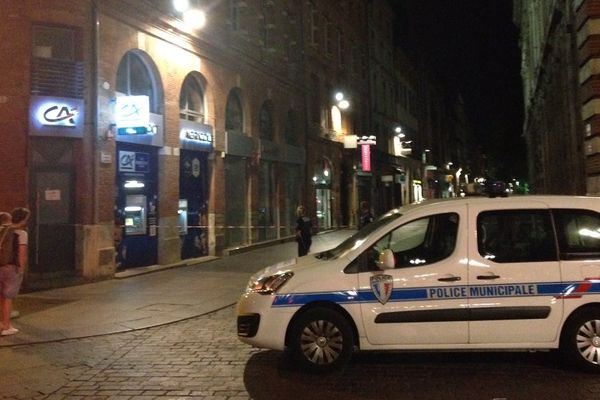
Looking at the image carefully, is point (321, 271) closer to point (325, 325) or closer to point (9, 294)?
point (325, 325)

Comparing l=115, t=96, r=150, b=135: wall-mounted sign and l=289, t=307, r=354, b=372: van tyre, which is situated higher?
l=115, t=96, r=150, b=135: wall-mounted sign

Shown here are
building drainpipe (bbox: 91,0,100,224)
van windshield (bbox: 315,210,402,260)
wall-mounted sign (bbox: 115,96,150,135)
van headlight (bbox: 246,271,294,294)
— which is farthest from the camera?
wall-mounted sign (bbox: 115,96,150,135)

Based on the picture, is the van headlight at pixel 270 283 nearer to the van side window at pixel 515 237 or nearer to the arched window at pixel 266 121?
the van side window at pixel 515 237

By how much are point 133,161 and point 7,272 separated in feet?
23.8

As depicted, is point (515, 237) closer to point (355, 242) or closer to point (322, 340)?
point (355, 242)

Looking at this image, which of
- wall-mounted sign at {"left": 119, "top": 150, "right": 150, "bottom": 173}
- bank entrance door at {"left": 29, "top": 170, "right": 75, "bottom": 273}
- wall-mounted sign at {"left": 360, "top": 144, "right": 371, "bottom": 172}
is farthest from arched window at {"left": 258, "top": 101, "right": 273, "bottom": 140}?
wall-mounted sign at {"left": 360, "top": 144, "right": 371, "bottom": 172}

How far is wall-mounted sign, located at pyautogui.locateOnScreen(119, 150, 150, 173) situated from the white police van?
9.64 metres

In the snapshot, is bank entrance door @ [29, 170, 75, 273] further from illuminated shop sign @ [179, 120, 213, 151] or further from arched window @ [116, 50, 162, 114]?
illuminated shop sign @ [179, 120, 213, 151]

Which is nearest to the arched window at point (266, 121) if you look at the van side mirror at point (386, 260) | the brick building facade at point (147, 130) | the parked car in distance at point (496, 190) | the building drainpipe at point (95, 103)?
the brick building facade at point (147, 130)

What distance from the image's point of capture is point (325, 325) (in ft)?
20.4

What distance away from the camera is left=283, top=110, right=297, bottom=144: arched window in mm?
25578

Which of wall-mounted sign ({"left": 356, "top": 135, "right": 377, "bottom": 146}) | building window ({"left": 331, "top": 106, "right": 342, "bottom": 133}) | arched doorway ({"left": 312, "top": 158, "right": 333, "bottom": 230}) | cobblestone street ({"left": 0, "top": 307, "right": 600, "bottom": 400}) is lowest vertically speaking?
cobblestone street ({"left": 0, "top": 307, "right": 600, "bottom": 400})

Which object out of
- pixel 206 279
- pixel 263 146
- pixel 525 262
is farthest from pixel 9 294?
pixel 263 146

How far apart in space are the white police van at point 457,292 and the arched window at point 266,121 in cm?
1726
